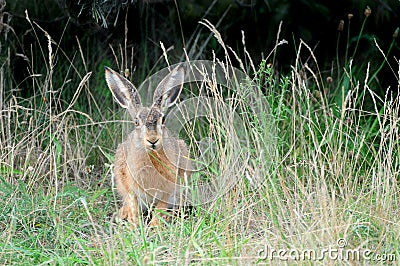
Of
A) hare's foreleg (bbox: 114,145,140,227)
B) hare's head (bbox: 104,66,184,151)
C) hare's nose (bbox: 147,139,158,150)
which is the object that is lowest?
→ hare's foreleg (bbox: 114,145,140,227)

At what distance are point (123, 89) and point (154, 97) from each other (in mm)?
218

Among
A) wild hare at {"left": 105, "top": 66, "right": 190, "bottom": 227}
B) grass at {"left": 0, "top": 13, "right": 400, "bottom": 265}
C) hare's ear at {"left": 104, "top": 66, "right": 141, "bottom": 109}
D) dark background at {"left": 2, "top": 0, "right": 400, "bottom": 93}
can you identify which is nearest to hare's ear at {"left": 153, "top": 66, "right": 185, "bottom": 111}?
wild hare at {"left": 105, "top": 66, "right": 190, "bottom": 227}

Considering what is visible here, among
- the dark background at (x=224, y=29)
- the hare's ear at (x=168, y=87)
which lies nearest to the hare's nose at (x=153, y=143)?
the hare's ear at (x=168, y=87)

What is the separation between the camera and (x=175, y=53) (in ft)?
23.6

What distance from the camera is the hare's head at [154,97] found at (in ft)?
15.3

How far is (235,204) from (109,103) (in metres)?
2.49

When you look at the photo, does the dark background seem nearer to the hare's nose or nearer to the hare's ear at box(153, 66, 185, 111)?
the hare's ear at box(153, 66, 185, 111)

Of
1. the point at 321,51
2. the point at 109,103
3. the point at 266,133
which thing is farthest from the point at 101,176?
the point at 321,51

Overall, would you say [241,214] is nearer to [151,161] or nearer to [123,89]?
[151,161]

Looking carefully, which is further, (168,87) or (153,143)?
(168,87)

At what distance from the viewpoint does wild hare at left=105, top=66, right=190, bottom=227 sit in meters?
4.79

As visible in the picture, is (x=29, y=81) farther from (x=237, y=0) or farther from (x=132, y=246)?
Answer: (x=132, y=246)

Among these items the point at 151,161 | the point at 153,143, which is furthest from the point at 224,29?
the point at 153,143

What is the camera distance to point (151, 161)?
191 inches
